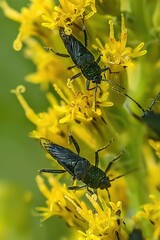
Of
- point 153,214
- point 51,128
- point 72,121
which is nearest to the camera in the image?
point 153,214

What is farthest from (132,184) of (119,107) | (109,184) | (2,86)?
(2,86)

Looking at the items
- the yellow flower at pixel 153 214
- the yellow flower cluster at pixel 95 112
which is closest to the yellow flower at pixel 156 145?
the yellow flower cluster at pixel 95 112

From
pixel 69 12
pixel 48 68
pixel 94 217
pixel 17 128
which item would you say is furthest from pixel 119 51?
pixel 17 128

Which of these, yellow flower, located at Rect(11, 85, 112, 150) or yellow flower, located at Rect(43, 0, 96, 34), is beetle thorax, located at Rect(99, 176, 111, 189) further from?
yellow flower, located at Rect(43, 0, 96, 34)

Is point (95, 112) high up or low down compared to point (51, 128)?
down

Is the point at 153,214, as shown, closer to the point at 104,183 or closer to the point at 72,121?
the point at 104,183

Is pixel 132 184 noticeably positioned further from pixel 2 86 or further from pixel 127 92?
pixel 2 86

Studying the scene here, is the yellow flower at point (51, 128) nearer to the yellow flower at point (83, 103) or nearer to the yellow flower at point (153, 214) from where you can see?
the yellow flower at point (83, 103)

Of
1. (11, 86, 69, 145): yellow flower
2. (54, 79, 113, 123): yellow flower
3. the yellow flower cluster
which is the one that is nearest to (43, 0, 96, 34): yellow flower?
the yellow flower cluster
